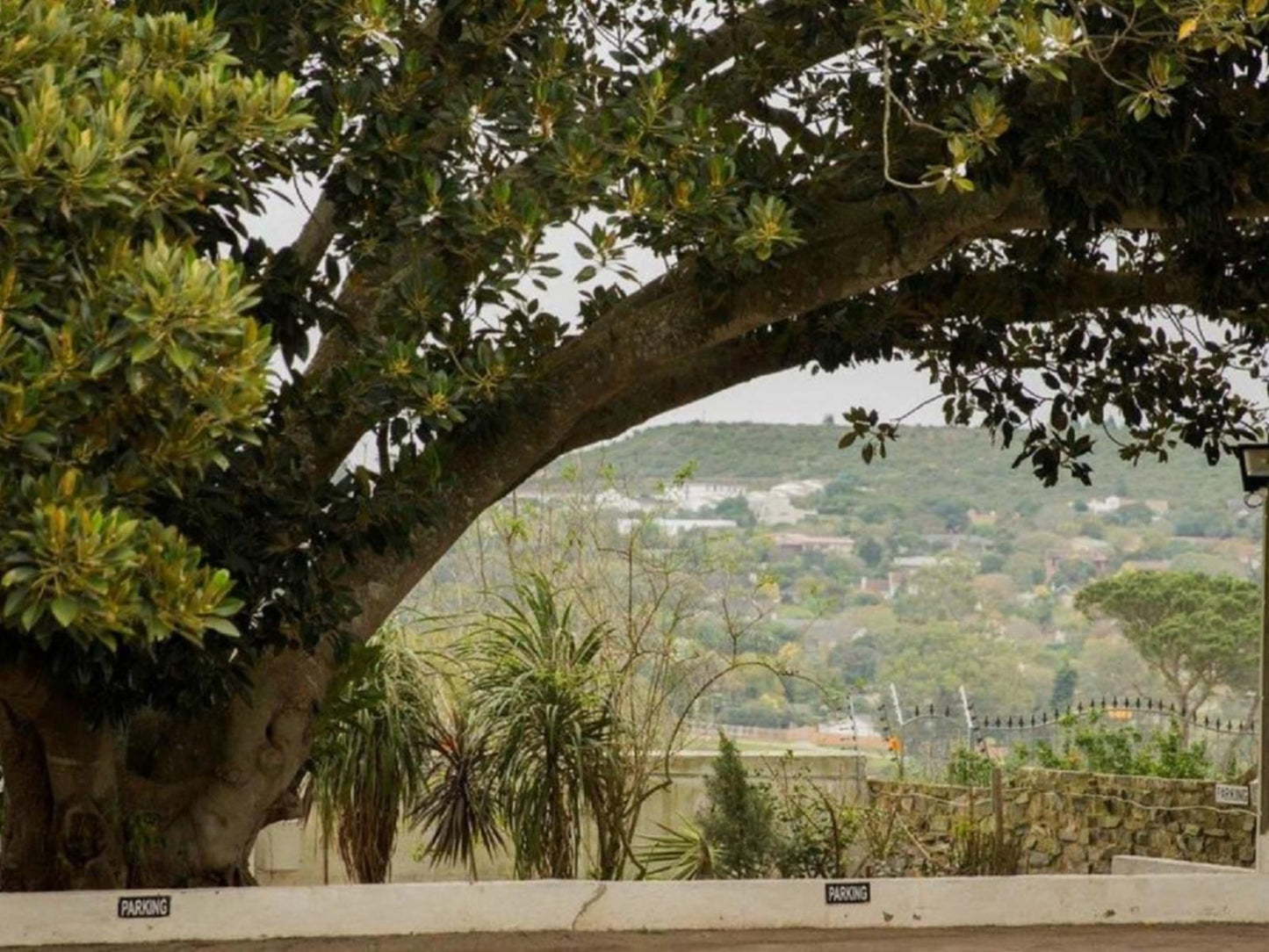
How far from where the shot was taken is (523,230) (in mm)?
8273

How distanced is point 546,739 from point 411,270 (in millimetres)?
4304

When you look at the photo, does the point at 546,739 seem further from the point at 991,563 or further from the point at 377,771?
the point at 991,563

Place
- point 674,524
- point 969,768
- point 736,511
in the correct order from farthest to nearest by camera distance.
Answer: point 736,511, point 674,524, point 969,768

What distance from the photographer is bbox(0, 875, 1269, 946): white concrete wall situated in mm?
9273

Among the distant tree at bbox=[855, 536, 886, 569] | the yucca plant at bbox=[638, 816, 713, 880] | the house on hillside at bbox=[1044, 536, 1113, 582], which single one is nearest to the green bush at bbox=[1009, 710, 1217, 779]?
the yucca plant at bbox=[638, 816, 713, 880]

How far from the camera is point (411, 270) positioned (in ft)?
28.3

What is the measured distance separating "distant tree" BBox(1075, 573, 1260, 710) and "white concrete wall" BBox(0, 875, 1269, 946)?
22206 mm

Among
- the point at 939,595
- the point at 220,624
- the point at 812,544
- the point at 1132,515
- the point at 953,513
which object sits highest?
the point at 953,513

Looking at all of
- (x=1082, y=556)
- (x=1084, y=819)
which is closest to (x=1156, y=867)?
(x=1084, y=819)

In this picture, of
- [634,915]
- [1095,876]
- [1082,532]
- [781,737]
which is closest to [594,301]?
[634,915]

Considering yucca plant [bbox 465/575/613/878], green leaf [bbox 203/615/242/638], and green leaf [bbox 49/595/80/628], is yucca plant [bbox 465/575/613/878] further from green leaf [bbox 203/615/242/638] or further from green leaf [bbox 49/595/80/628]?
green leaf [bbox 49/595/80/628]

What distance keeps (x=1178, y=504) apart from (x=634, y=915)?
39072 mm

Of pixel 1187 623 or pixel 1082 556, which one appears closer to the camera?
pixel 1187 623

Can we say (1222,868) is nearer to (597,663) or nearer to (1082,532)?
(597,663)
